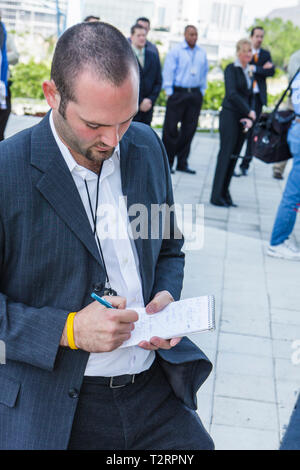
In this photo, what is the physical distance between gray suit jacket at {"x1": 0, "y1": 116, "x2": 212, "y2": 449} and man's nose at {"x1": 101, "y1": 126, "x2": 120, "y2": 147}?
17 centimetres

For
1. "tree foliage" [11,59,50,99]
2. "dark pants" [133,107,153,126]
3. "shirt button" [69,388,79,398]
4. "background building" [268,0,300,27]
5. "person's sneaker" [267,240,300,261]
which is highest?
"shirt button" [69,388,79,398]

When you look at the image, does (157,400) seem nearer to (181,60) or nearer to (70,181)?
(70,181)

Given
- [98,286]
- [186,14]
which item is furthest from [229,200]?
[186,14]

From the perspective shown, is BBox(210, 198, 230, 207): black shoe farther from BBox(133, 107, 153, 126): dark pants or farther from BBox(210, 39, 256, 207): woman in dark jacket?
BBox(133, 107, 153, 126): dark pants

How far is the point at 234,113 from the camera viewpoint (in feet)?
22.1

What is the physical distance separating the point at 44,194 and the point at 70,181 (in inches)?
3.8

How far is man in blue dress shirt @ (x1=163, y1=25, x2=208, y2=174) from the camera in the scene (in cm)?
846

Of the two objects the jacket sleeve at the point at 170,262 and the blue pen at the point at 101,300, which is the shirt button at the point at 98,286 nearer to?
the blue pen at the point at 101,300

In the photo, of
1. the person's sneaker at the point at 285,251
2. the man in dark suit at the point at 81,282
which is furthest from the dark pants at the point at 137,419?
the person's sneaker at the point at 285,251

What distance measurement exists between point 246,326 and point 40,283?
2.73 metres

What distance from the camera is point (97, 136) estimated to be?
145 cm

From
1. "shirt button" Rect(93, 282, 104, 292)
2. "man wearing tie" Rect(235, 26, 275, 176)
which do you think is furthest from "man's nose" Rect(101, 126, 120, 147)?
"man wearing tie" Rect(235, 26, 275, 176)

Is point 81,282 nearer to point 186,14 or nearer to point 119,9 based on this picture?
point 119,9

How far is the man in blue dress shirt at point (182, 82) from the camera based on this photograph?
8.46 m
